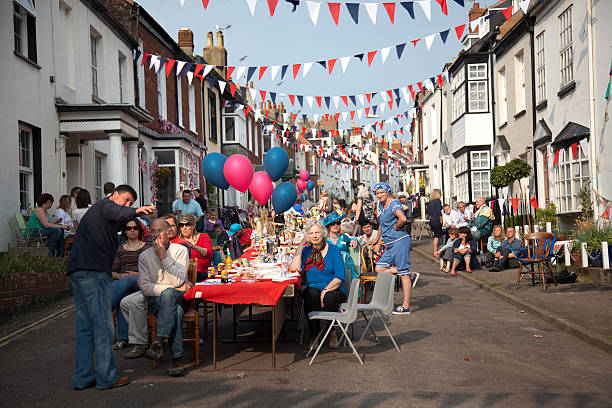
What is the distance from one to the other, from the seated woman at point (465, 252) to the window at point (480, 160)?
846 cm

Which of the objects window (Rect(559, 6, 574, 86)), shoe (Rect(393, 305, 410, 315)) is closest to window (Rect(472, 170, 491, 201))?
window (Rect(559, 6, 574, 86))

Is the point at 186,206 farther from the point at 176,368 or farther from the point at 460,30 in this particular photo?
the point at 176,368

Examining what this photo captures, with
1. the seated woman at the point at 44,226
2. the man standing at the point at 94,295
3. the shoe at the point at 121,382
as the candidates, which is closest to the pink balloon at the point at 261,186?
the seated woman at the point at 44,226

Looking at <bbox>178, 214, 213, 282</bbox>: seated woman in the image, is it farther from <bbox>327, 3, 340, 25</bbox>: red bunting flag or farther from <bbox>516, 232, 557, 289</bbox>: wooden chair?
<bbox>516, 232, 557, 289</bbox>: wooden chair

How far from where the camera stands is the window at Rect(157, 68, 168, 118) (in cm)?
2395

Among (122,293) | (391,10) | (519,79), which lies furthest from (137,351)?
(519,79)

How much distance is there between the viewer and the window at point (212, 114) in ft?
105

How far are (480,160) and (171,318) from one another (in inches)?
759

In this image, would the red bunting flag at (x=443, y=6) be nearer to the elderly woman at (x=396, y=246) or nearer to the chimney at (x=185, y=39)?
the elderly woman at (x=396, y=246)

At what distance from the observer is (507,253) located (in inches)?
604

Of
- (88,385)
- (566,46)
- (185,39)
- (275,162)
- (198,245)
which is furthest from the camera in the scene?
(185,39)

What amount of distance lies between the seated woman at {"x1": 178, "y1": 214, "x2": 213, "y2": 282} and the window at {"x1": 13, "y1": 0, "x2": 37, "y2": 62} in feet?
24.8

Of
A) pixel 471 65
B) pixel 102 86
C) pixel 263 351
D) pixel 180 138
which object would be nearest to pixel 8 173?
pixel 102 86

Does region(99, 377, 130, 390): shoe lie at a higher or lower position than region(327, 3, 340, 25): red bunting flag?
lower
